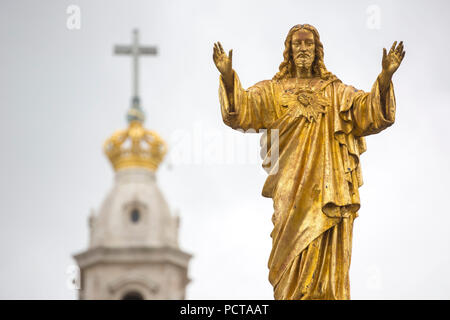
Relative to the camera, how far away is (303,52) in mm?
18281

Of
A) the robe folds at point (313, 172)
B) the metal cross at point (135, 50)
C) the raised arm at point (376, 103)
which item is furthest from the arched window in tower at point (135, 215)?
the raised arm at point (376, 103)

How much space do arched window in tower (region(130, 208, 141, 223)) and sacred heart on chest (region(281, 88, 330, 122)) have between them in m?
61.5

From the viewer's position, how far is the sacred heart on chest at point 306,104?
1797cm

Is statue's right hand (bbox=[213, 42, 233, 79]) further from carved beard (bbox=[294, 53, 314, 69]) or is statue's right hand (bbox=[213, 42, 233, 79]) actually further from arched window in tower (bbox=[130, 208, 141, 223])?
arched window in tower (bbox=[130, 208, 141, 223])

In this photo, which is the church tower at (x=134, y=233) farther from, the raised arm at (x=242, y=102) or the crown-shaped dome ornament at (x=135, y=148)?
the raised arm at (x=242, y=102)

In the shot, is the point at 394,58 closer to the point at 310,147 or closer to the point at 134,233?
the point at 310,147

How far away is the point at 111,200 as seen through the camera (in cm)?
7988

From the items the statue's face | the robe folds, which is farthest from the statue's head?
the robe folds

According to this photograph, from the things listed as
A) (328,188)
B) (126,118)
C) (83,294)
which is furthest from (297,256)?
(126,118)
